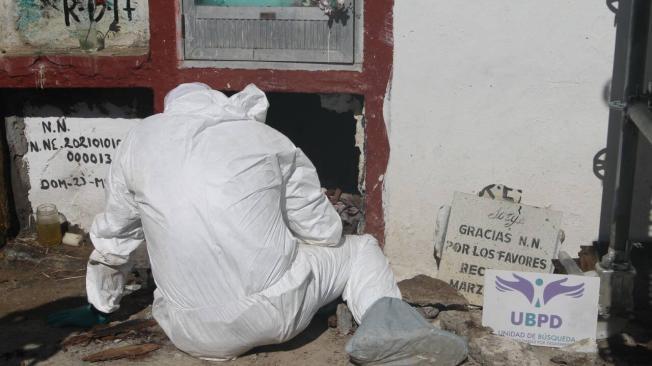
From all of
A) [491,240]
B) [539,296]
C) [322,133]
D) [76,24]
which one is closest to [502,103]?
[491,240]

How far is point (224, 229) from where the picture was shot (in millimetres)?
4141

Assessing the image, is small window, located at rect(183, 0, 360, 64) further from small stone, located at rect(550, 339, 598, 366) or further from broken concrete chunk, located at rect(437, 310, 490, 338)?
small stone, located at rect(550, 339, 598, 366)

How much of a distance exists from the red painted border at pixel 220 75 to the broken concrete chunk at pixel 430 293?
0.43 m

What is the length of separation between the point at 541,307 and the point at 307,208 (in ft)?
4.67

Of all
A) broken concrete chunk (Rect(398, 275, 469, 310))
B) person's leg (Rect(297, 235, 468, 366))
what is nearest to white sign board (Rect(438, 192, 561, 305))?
broken concrete chunk (Rect(398, 275, 469, 310))

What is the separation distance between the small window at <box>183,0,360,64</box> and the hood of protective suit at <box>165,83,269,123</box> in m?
0.66

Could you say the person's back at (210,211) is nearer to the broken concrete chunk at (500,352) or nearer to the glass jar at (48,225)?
the broken concrete chunk at (500,352)

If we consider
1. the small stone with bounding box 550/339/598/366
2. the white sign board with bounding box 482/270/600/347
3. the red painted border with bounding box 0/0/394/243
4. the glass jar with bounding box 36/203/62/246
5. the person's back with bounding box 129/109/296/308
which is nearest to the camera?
the person's back with bounding box 129/109/296/308

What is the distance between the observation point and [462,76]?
5059mm

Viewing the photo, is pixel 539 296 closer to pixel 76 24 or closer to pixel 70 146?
pixel 70 146

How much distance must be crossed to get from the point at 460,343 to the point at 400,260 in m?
1.33

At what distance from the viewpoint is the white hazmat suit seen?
13.6 ft

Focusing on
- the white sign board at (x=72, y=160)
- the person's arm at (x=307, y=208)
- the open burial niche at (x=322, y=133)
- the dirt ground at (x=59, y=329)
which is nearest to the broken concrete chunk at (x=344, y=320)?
the dirt ground at (x=59, y=329)

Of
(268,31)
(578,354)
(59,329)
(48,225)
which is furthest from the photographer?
(48,225)
